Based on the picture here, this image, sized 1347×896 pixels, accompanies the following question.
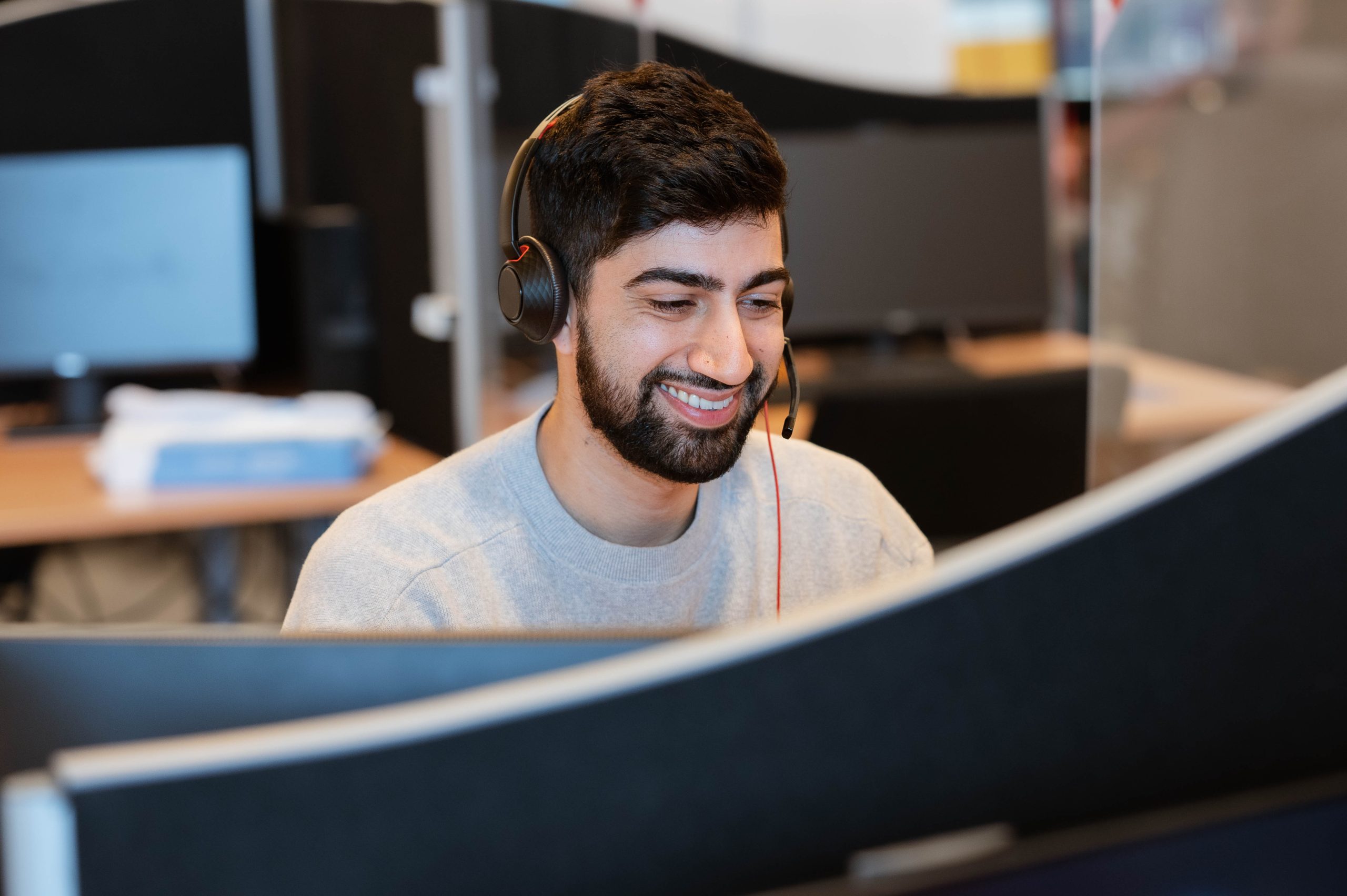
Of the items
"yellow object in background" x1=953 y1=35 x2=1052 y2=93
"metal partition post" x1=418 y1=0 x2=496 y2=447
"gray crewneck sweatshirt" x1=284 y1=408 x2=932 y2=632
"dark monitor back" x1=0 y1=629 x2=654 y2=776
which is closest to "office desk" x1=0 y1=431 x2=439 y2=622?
"metal partition post" x1=418 y1=0 x2=496 y2=447

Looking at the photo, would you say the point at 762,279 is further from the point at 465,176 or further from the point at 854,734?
the point at 465,176

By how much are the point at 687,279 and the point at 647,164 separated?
89 millimetres

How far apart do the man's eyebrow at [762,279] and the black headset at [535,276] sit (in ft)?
0.13

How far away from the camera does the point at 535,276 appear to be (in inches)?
40.1

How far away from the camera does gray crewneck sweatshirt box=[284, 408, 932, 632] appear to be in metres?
0.96

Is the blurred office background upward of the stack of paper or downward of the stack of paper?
upward

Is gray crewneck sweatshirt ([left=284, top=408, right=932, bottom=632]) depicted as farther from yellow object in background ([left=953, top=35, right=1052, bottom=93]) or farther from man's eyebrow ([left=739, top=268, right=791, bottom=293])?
yellow object in background ([left=953, top=35, right=1052, bottom=93])

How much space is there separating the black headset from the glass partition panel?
0.64 m

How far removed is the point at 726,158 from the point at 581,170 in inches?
4.3

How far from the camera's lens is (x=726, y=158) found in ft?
3.14

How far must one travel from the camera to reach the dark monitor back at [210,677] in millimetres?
488

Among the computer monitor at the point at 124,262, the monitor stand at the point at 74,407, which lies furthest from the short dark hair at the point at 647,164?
the monitor stand at the point at 74,407

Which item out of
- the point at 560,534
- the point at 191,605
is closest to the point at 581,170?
the point at 560,534

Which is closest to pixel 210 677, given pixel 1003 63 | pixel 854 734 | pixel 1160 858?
pixel 854 734
